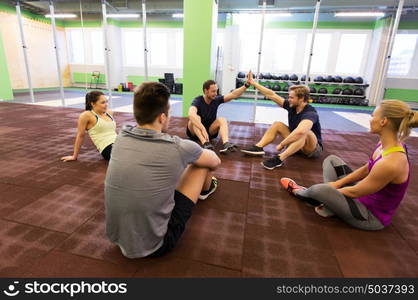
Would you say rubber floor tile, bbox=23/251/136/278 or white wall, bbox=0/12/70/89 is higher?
white wall, bbox=0/12/70/89

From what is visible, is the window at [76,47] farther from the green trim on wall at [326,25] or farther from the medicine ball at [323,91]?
the medicine ball at [323,91]

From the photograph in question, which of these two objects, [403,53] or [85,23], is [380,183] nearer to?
[403,53]

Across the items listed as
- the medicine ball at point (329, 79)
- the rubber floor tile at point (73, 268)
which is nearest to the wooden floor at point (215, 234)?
the rubber floor tile at point (73, 268)

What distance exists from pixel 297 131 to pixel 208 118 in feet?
4.16

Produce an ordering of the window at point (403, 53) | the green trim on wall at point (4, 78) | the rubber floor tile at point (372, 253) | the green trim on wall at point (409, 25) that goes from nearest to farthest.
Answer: the rubber floor tile at point (372, 253) < the green trim on wall at point (4, 78) < the green trim on wall at point (409, 25) < the window at point (403, 53)

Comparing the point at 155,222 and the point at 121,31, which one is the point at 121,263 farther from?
the point at 121,31

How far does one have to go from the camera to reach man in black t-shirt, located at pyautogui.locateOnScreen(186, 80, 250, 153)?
130 inches

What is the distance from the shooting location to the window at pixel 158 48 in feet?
38.4

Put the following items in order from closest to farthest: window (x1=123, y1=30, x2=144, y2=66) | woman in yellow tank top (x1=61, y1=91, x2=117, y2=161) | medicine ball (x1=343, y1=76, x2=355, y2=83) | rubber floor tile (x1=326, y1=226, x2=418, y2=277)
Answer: rubber floor tile (x1=326, y1=226, x2=418, y2=277)
woman in yellow tank top (x1=61, y1=91, x2=117, y2=161)
medicine ball (x1=343, y1=76, x2=355, y2=83)
window (x1=123, y1=30, x2=144, y2=66)

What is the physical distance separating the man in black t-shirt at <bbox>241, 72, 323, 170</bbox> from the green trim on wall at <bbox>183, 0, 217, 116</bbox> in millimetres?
2560

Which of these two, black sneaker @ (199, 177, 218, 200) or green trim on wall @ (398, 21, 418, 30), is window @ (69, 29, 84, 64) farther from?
green trim on wall @ (398, 21, 418, 30)

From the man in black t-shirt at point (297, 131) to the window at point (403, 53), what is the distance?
29.5ft

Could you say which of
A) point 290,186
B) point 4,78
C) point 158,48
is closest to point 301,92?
point 290,186

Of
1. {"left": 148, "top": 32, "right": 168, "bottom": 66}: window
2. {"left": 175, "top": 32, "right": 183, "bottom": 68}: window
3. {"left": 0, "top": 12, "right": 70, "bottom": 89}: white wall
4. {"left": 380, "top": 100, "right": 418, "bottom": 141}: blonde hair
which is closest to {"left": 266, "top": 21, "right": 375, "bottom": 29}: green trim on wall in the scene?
{"left": 175, "top": 32, "right": 183, "bottom": 68}: window
